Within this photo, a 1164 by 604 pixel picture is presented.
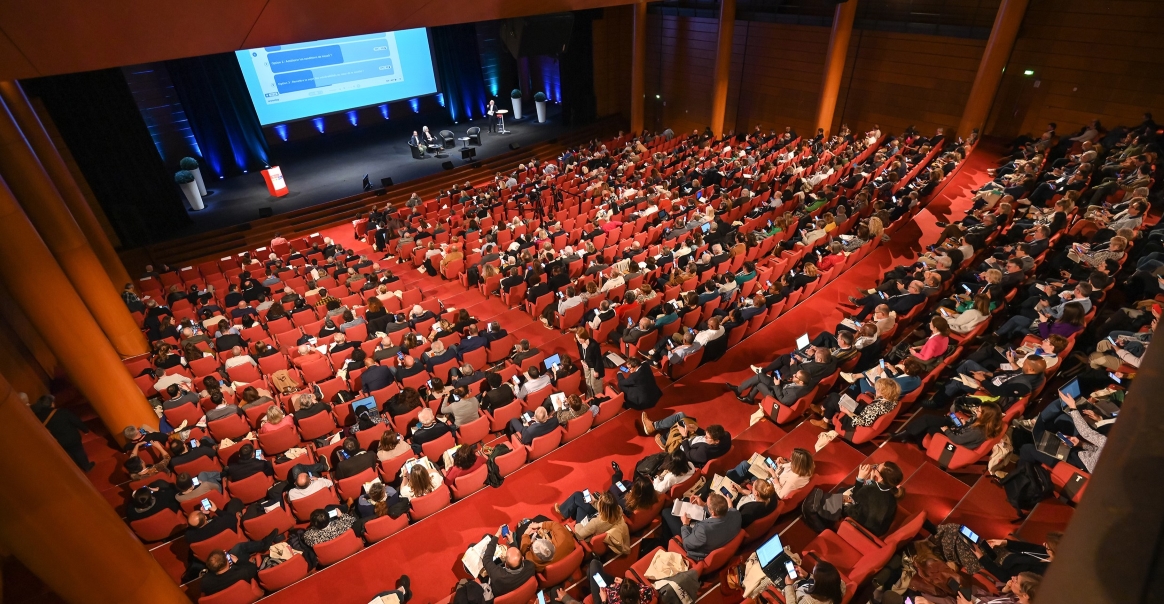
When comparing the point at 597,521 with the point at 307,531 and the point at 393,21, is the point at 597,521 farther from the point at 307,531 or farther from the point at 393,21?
the point at 393,21

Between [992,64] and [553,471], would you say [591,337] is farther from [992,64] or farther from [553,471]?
[992,64]

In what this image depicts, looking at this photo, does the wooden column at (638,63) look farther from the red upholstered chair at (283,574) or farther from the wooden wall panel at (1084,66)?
the red upholstered chair at (283,574)

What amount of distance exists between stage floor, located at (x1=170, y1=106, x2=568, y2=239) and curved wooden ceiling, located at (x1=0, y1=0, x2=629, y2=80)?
778 cm

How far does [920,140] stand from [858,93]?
111 inches

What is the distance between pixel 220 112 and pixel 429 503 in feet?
51.8

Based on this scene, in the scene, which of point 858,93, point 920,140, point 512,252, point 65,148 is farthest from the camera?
point 858,93

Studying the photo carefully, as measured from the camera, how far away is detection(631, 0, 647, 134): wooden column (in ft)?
56.7

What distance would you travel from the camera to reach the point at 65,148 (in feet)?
40.7

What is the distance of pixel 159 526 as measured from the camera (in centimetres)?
565

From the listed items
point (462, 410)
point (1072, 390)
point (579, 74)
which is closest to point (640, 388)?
point (462, 410)

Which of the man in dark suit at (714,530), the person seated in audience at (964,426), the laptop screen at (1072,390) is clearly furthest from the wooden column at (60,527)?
the laptop screen at (1072,390)

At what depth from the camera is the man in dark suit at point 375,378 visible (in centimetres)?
714

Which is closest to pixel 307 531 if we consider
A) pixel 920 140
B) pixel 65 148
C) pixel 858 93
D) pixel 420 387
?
pixel 420 387

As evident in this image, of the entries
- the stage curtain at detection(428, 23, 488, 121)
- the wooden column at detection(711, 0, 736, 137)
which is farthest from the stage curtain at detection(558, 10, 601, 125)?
the wooden column at detection(711, 0, 736, 137)
